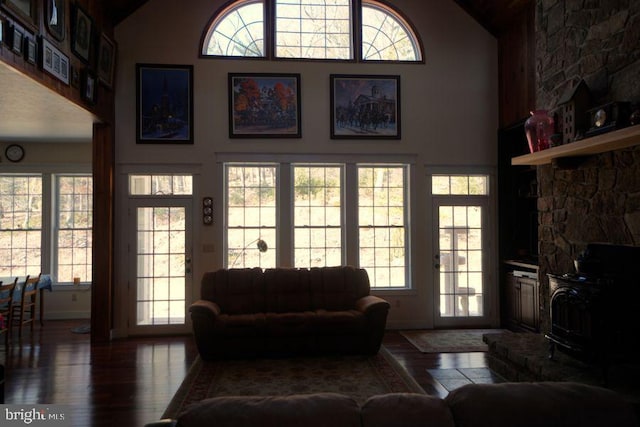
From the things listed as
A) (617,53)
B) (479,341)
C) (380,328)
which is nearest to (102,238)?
(380,328)

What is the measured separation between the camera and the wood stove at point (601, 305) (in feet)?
9.83

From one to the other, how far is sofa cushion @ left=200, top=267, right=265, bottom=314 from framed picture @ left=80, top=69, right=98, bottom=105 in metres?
2.51

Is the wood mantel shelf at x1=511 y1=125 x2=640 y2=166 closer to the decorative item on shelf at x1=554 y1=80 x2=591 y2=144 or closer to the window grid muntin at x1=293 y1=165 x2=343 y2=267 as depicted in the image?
the decorative item on shelf at x1=554 y1=80 x2=591 y2=144

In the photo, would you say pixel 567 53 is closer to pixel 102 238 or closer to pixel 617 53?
pixel 617 53

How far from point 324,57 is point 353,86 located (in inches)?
24.3

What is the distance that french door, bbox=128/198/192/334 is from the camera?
5797 millimetres

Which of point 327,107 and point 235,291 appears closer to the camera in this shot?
point 235,291

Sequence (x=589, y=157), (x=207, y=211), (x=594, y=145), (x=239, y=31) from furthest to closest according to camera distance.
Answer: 1. (x=239, y=31)
2. (x=207, y=211)
3. (x=589, y=157)
4. (x=594, y=145)

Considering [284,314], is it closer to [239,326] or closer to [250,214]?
[239,326]

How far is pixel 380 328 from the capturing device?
4684 mm

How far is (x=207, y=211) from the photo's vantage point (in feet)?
19.0

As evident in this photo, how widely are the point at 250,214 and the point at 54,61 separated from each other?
9.60ft

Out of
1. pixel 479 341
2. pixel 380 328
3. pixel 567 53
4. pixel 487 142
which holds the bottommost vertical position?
pixel 479 341

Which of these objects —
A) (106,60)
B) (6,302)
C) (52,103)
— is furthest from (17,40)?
(6,302)
